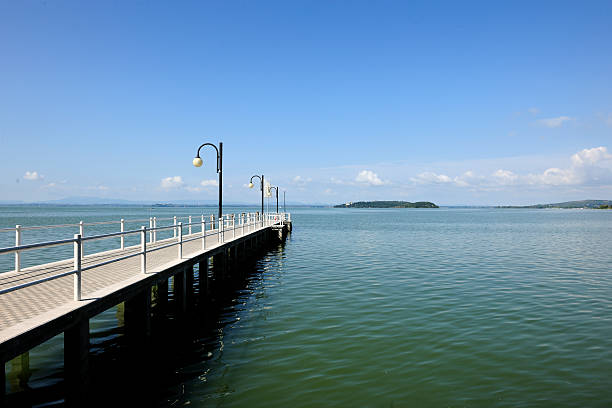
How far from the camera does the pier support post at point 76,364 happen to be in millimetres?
6750

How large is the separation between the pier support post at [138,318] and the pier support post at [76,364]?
2670 mm

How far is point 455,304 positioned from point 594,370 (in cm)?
538

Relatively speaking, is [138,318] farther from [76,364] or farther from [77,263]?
[77,263]

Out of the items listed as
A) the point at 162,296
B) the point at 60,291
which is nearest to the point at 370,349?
the point at 60,291

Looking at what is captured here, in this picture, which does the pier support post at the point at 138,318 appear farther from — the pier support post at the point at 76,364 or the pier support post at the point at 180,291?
the pier support post at the point at 180,291

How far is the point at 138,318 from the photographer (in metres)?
9.92

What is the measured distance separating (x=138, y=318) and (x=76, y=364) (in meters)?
3.04

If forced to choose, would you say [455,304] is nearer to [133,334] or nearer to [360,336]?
[360,336]

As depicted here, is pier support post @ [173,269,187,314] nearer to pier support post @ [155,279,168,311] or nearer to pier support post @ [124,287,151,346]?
pier support post @ [155,279,168,311]

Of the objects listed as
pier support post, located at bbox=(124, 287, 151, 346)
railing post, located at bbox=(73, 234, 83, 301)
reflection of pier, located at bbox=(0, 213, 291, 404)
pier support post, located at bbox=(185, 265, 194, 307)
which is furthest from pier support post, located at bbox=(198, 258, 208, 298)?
railing post, located at bbox=(73, 234, 83, 301)

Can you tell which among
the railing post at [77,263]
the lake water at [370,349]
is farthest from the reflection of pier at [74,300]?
the lake water at [370,349]

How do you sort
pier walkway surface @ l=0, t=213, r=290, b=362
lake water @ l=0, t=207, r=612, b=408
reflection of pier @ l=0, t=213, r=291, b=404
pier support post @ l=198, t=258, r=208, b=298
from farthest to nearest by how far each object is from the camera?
pier support post @ l=198, t=258, r=208, b=298 → lake water @ l=0, t=207, r=612, b=408 → reflection of pier @ l=0, t=213, r=291, b=404 → pier walkway surface @ l=0, t=213, r=290, b=362

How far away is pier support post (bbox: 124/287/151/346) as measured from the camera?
9.79 m

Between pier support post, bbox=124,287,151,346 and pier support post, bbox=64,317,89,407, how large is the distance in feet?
8.76
